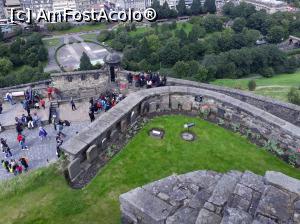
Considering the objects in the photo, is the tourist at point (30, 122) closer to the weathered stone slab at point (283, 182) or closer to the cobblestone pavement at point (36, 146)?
the cobblestone pavement at point (36, 146)

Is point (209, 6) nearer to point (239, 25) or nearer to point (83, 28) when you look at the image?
point (239, 25)

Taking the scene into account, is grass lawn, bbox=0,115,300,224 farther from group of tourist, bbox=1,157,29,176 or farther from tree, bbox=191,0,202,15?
tree, bbox=191,0,202,15

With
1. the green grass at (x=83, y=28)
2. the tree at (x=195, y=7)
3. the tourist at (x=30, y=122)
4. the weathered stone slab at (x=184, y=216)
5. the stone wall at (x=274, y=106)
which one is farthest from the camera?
the tree at (x=195, y=7)

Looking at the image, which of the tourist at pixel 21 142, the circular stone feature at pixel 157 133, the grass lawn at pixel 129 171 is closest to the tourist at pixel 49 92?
the tourist at pixel 21 142

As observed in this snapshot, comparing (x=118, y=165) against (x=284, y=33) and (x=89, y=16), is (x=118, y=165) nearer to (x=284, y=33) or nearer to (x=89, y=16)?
(x=284, y=33)

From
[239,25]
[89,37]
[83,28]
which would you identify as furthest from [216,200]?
[83,28]

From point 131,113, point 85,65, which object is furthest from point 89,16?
point 131,113
